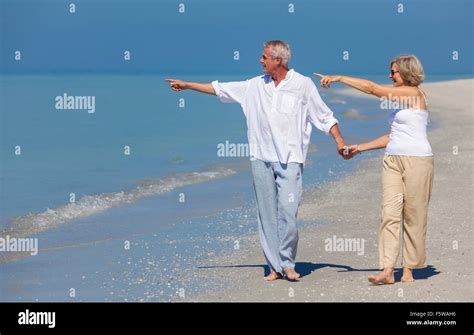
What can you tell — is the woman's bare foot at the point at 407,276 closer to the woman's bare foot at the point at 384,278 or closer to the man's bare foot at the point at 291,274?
the woman's bare foot at the point at 384,278

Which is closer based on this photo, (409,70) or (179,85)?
(409,70)

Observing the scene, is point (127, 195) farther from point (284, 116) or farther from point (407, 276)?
point (407, 276)

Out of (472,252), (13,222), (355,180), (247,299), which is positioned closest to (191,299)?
(247,299)

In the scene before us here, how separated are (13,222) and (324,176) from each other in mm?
4352

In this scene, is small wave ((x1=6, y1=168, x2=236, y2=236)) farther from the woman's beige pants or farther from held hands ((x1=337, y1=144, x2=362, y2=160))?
the woman's beige pants

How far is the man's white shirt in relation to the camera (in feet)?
28.3

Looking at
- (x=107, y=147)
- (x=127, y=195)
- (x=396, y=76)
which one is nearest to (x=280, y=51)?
(x=396, y=76)

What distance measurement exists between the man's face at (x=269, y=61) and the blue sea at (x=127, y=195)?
1.76 metres

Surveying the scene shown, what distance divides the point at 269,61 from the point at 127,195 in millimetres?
5769

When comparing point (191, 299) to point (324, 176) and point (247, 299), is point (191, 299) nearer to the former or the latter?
point (247, 299)

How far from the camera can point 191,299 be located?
8.49 meters

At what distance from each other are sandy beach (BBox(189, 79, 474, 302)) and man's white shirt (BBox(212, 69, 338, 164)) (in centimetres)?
101

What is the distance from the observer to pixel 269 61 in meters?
8.54

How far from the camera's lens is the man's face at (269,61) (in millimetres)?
8531
